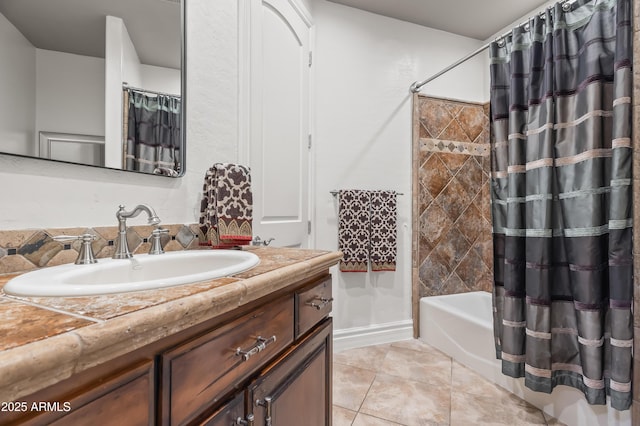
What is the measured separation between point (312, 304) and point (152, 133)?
834 mm

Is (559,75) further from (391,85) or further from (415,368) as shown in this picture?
(415,368)

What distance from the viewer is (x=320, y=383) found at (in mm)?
991

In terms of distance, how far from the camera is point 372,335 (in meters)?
2.29

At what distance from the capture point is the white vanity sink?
521 mm

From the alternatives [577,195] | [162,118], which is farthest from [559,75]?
[162,118]

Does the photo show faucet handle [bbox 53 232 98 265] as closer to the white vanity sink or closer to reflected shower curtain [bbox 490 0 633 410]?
the white vanity sink

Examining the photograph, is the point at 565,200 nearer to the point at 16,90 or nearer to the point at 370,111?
the point at 370,111

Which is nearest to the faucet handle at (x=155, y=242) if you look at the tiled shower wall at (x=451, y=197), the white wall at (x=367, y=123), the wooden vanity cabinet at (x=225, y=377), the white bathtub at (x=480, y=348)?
the wooden vanity cabinet at (x=225, y=377)

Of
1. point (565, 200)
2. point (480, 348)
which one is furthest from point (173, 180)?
point (480, 348)

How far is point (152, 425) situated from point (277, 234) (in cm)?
126

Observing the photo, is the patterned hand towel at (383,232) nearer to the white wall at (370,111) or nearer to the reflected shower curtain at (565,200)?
the white wall at (370,111)

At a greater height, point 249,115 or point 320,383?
point 249,115

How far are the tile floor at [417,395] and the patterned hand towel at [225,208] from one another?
1032mm

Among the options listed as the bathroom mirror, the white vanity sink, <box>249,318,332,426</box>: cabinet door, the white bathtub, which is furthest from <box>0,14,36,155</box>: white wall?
the white bathtub
